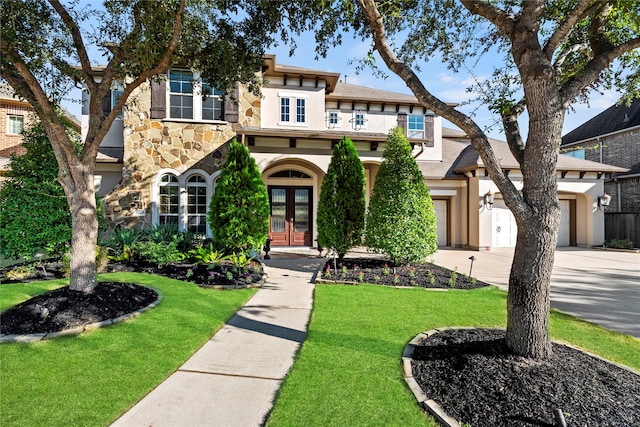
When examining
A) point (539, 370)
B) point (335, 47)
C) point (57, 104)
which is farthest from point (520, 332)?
point (57, 104)

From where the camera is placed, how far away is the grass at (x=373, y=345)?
2.69 meters

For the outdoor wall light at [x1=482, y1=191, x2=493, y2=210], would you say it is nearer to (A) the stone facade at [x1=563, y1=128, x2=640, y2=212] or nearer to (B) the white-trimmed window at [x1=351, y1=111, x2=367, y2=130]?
(A) the stone facade at [x1=563, y1=128, x2=640, y2=212]

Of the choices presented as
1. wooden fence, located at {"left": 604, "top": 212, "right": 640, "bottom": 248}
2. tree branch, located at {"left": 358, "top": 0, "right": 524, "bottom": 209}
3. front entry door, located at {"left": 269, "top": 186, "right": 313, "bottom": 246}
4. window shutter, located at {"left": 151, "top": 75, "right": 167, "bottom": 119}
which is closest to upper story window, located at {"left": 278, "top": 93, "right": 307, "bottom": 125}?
front entry door, located at {"left": 269, "top": 186, "right": 313, "bottom": 246}

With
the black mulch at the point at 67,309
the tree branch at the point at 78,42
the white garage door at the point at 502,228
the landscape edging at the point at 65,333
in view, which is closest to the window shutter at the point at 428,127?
the white garage door at the point at 502,228

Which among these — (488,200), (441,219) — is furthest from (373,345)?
(441,219)

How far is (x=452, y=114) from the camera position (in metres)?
3.63

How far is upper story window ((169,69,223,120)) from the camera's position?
11828mm

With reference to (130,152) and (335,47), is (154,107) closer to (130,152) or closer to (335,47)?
(130,152)

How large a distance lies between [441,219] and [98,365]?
48.1 feet

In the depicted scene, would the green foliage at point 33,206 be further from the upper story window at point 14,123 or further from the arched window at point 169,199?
the upper story window at point 14,123

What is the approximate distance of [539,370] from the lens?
3.09m

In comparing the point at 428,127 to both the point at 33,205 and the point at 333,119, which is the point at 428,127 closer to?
the point at 333,119

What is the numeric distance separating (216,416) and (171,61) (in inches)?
218

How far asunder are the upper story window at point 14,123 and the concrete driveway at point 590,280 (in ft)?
73.2
